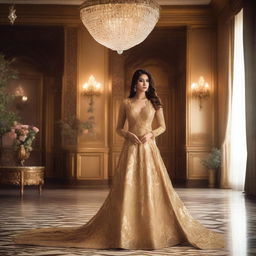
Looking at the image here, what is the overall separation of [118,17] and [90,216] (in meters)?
2.59

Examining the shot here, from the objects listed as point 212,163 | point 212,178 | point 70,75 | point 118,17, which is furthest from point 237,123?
point 118,17

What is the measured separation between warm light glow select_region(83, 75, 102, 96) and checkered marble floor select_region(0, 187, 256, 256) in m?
3.03

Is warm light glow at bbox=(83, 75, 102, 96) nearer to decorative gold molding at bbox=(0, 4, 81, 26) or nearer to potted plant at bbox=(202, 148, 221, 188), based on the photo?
decorative gold molding at bbox=(0, 4, 81, 26)

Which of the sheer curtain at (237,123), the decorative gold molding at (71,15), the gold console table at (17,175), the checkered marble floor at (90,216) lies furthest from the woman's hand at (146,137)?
the decorative gold molding at (71,15)

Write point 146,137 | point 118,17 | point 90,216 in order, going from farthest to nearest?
point 118,17
point 90,216
point 146,137

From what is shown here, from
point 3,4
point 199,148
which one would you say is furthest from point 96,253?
point 3,4

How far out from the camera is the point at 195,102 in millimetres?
11523

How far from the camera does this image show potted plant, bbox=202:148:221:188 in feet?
35.5

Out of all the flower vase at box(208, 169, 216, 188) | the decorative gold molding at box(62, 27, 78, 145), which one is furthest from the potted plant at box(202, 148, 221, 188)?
the decorative gold molding at box(62, 27, 78, 145)

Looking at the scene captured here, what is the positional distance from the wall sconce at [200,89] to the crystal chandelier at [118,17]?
4481 millimetres

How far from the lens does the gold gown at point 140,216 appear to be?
3.75m

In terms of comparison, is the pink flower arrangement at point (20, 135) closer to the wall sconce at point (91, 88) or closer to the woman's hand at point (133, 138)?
the wall sconce at point (91, 88)

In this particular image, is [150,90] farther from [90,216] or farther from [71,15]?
[71,15]

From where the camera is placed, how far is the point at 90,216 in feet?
19.2
